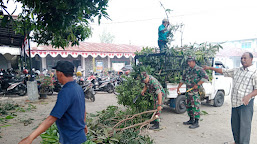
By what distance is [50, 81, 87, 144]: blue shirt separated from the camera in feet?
5.59

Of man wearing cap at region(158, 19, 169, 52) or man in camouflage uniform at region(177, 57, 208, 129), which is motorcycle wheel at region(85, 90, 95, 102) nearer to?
man wearing cap at region(158, 19, 169, 52)

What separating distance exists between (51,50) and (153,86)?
12.5m

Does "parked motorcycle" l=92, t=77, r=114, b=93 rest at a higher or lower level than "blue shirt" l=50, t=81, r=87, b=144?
lower

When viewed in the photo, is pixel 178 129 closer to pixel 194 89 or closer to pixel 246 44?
pixel 194 89

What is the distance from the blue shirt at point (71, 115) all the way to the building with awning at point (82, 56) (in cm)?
1352

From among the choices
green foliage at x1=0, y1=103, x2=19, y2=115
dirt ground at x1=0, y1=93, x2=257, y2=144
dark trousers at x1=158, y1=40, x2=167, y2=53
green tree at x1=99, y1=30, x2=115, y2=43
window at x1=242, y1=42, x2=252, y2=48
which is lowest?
dirt ground at x1=0, y1=93, x2=257, y2=144

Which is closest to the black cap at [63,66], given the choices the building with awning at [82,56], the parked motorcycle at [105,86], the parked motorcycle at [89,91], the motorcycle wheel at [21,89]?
the parked motorcycle at [89,91]

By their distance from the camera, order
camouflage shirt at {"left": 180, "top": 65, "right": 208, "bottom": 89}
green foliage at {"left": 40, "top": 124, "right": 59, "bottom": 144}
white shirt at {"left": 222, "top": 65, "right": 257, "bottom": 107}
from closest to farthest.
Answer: green foliage at {"left": 40, "top": 124, "right": 59, "bottom": 144}
white shirt at {"left": 222, "top": 65, "right": 257, "bottom": 107}
camouflage shirt at {"left": 180, "top": 65, "right": 208, "bottom": 89}

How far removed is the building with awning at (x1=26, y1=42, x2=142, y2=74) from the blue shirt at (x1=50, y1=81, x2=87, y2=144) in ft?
44.3

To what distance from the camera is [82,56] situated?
1641cm

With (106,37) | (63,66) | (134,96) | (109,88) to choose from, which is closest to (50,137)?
(63,66)

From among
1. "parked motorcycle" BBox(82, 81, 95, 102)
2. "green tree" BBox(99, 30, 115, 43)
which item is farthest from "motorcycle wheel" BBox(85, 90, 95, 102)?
"green tree" BBox(99, 30, 115, 43)

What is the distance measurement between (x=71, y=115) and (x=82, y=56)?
15.3m

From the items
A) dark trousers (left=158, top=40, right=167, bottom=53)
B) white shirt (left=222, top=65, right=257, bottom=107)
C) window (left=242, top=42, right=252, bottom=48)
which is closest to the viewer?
white shirt (left=222, top=65, right=257, bottom=107)
